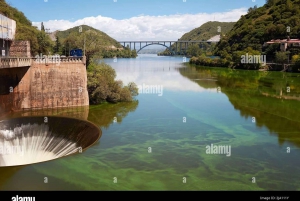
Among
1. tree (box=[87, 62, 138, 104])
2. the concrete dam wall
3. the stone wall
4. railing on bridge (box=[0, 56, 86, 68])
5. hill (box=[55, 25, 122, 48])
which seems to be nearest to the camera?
railing on bridge (box=[0, 56, 86, 68])

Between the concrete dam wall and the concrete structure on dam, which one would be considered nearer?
the concrete structure on dam

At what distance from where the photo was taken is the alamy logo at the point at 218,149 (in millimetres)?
18531

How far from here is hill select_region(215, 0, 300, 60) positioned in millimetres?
78625

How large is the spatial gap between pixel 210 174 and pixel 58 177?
7.56 metres

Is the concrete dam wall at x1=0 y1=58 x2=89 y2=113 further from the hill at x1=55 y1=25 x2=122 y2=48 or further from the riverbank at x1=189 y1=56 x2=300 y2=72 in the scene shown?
the riverbank at x1=189 y1=56 x2=300 y2=72

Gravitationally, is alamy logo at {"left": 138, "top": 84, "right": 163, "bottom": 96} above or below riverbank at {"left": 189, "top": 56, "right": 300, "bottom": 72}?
below

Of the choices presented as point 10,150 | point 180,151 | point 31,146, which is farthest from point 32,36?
point 180,151

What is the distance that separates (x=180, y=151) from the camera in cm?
1862

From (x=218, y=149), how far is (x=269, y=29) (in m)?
72.8

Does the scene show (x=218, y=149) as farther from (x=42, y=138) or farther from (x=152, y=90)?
(x=152, y=90)

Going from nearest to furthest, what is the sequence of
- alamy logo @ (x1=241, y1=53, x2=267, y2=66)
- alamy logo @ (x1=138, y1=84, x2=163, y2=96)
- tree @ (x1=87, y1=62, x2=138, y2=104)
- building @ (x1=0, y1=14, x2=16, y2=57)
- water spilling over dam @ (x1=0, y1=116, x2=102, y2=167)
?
water spilling over dam @ (x1=0, y1=116, x2=102, y2=167)
building @ (x1=0, y1=14, x2=16, y2=57)
tree @ (x1=87, y1=62, x2=138, y2=104)
alamy logo @ (x1=138, y1=84, x2=163, y2=96)
alamy logo @ (x1=241, y1=53, x2=267, y2=66)

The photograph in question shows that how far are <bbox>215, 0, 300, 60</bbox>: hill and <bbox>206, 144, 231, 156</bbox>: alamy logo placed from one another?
2520 inches

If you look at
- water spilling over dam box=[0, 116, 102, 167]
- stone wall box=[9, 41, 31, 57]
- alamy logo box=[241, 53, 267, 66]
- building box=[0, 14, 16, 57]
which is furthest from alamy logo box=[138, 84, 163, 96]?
alamy logo box=[241, 53, 267, 66]

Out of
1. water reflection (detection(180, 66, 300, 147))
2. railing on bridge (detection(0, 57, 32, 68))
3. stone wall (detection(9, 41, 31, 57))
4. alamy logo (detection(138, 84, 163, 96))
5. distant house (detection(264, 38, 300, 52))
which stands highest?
distant house (detection(264, 38, 300, 52))
